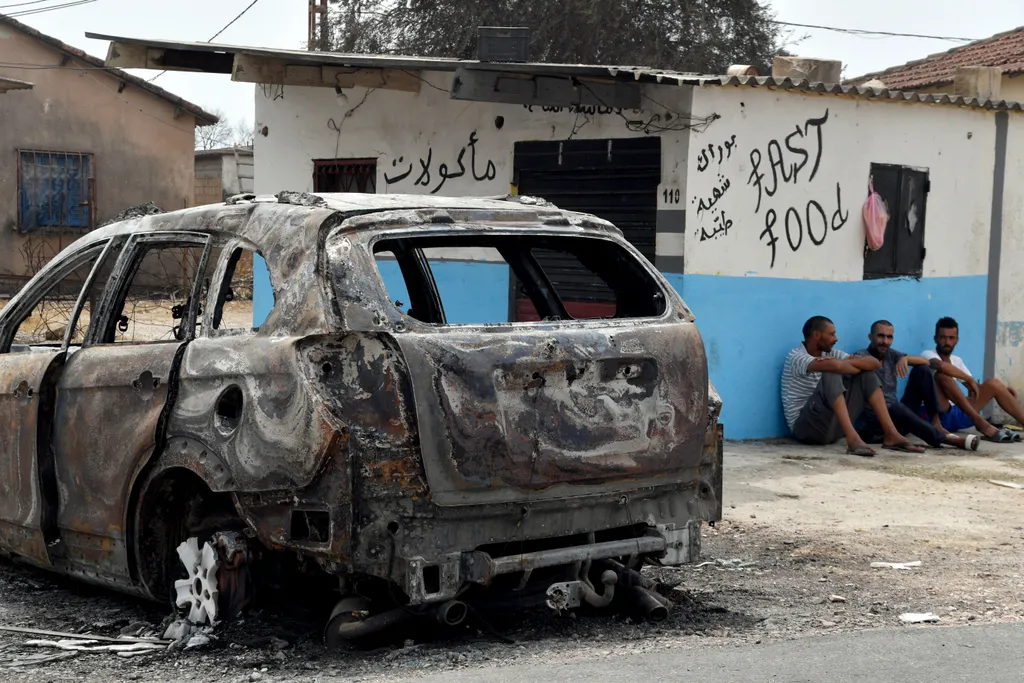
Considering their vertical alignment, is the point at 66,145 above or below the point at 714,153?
above

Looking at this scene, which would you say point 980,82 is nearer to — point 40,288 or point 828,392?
point 828,392

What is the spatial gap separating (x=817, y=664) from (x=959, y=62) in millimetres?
17988

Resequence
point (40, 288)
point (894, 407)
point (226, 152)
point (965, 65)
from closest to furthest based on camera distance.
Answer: point (40, 288) < point (894, 407) < point (965, 65) < point (226, 152)

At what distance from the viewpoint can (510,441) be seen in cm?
453

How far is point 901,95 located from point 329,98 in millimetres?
5623

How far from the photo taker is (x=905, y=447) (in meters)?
10.6

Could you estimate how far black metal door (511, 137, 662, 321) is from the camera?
35.6ft

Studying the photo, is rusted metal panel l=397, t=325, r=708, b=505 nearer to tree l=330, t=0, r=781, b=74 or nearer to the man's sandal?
the man's sandal

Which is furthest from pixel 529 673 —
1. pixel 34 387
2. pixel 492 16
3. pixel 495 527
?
pixel 492 16

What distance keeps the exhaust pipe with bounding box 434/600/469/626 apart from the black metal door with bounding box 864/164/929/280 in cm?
808

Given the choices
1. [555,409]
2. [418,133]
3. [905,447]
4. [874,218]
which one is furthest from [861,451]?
[555,409]

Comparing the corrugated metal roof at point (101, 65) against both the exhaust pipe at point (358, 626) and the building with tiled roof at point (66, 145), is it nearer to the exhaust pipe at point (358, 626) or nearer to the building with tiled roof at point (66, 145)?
the building with tiled roof at point (66, 145)

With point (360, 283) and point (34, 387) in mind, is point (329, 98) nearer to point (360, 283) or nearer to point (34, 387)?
point (34, 387)

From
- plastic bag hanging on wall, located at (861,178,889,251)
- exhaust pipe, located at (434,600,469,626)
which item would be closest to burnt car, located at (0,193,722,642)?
exhaust pipe, located at (434,600,469,626)
